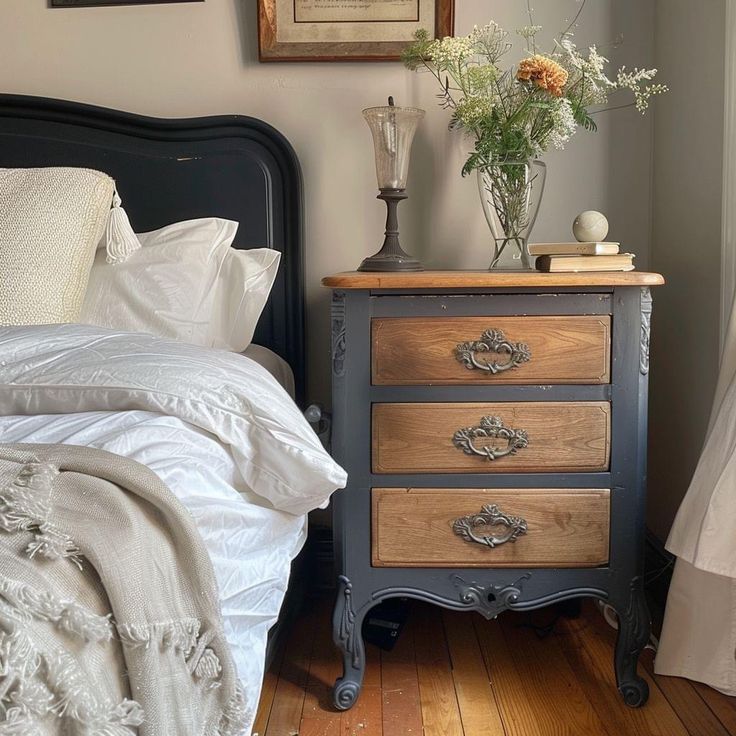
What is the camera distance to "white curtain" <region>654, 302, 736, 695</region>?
4.82 ft

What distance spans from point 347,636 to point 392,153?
1.06 metres

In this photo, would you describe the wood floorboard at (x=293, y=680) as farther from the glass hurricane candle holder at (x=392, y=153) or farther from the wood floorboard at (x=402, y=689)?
the glass hurricane candle holder at (x=392, y=153)

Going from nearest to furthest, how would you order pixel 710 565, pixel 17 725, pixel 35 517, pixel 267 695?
pixel 17 725
pixel 35 517
pixel 710 565
pixel 267 695

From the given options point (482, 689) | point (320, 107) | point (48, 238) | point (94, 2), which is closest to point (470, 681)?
point (482, 689)

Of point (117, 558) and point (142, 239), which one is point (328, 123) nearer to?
point (142, 239)

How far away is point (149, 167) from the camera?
2.06 meters

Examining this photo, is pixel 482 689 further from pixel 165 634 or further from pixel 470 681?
pixel 165 634

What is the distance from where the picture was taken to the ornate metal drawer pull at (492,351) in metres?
1.57

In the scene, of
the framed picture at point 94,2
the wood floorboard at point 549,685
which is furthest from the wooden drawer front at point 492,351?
the framed picture at point 94,2

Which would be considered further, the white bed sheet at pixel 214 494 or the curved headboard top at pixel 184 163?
the curved headboard top at pixel 184 163

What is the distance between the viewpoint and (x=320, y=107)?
83.7 inches

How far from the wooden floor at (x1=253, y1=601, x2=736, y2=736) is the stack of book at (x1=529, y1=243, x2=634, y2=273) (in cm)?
86

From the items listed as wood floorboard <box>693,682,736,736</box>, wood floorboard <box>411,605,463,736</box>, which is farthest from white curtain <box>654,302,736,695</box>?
wood floorboard <box>411,605,463,736</box>

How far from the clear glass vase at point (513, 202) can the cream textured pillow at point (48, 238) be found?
2.85ft
